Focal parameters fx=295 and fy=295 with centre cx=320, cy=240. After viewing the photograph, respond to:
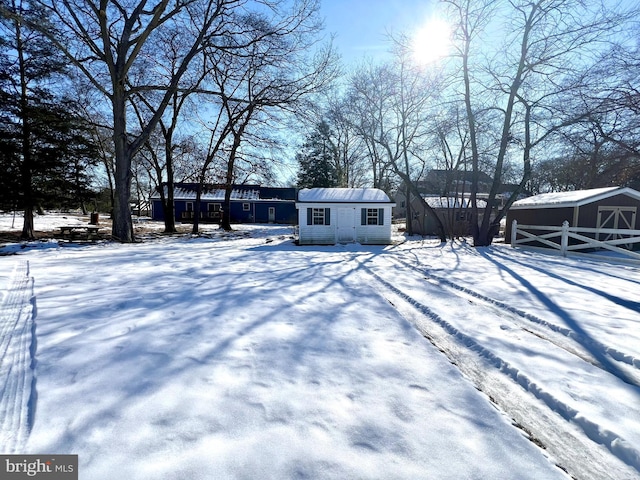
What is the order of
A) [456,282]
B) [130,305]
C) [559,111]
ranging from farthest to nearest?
[559,111] < [456,282] < [130,305]

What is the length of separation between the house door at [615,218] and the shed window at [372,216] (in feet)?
32.3

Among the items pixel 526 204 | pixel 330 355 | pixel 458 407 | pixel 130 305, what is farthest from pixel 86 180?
pixel 526 204

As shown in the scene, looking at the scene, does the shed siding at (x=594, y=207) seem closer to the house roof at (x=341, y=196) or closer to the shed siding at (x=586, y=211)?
the shed siding at (x=586, y=211)

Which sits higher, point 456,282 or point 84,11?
point 84,11

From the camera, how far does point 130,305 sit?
4211mm

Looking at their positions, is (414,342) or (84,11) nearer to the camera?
(414,342)

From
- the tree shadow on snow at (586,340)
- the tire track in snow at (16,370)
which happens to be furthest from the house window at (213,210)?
the tree shadow on snow at (586,340)

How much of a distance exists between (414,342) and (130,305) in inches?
153

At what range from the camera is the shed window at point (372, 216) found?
1641 centimetres

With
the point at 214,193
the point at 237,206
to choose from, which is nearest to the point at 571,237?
the point at 237,206

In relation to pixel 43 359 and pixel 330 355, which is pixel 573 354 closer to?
pixel 330 355

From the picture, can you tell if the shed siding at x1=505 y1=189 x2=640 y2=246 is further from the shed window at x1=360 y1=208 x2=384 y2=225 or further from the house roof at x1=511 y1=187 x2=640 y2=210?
the shed window at x1=360 y1=208 x2=384 y2=225

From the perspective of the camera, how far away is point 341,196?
16.7 metres

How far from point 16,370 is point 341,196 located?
49.5 ft
